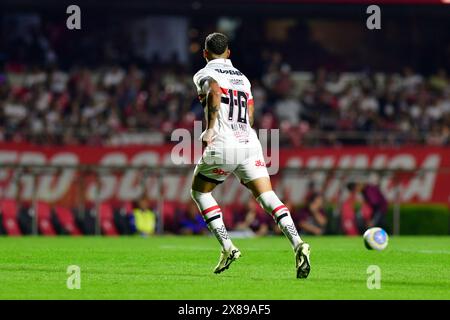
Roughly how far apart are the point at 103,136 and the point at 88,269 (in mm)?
16069

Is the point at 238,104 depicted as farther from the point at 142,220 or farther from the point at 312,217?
the point at 312,217

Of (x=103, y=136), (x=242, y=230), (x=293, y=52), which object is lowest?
(x=242, y=230)

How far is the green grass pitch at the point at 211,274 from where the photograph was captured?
10805mm

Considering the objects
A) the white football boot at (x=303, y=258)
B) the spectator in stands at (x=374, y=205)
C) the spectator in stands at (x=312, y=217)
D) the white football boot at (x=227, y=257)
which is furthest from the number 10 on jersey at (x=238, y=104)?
the spectator in stands at (x=374, y=205)

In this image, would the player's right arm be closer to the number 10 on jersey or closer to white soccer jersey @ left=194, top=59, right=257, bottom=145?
white soccer jersey @ left=194, top=59, right=257, bottom=145

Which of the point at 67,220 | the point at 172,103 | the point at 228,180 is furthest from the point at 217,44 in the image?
the point at 172,103

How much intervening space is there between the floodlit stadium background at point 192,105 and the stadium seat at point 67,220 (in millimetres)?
33

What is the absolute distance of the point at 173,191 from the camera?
27906mm

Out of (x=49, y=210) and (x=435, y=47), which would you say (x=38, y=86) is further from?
(x=435, y=47)

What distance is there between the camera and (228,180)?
90.1ft

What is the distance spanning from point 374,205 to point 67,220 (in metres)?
7.03

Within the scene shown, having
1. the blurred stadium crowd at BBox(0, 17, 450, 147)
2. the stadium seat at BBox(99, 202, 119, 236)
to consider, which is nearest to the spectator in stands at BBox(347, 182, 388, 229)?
the blurred stadium crowd at BBox(0, 17, 450, 147)

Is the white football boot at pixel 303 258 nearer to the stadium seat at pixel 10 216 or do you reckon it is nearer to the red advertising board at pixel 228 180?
the stadium seat at pixel 10 216
